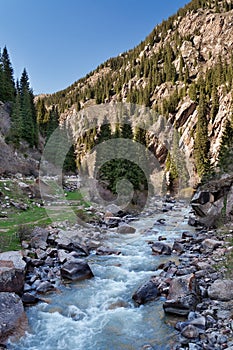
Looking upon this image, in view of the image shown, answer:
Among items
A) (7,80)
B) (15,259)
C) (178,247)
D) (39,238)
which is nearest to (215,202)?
(178,247)

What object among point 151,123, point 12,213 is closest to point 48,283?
point 12,213

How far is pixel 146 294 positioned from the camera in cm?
1028

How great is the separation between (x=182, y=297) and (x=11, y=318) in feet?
18.2

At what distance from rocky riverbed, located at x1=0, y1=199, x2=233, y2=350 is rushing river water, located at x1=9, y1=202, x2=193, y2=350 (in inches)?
13.2

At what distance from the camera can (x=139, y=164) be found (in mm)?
35500

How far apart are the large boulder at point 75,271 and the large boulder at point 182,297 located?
443cm

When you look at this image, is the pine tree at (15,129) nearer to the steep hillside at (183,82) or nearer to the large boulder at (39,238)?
the large boulder at (39,238)

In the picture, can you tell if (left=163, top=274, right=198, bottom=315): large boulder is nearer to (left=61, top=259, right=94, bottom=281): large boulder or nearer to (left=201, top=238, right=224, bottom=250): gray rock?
(left=61, top=259, right=94, bottom=281): large boulder

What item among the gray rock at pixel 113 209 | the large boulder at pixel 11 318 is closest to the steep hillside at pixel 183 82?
the gray rock at pixel 113 209

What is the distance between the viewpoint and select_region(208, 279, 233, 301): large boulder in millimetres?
9142

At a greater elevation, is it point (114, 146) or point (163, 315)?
point (114, 146)

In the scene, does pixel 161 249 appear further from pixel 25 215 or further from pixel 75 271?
pixel 25 215

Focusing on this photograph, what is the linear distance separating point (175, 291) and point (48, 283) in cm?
527

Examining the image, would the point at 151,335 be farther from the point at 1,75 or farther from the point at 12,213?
the point at 1,75
